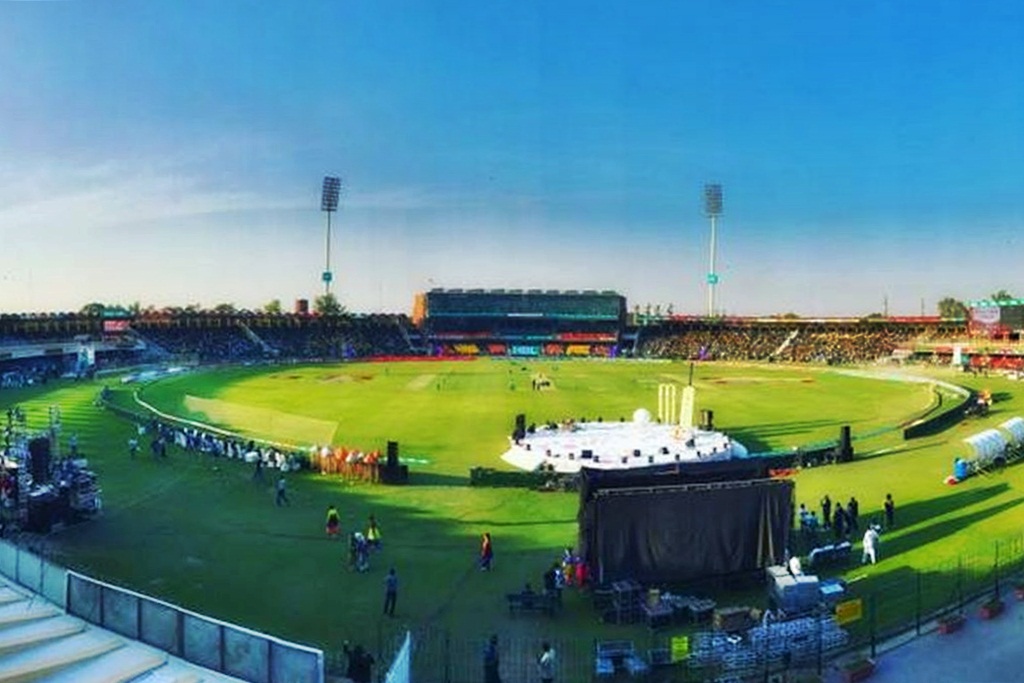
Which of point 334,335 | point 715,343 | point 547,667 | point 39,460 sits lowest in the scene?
point 547,667

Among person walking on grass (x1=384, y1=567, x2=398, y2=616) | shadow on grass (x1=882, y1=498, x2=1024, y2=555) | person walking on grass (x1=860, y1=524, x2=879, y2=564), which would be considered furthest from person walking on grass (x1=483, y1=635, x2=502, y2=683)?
shadow on grass (x1=882, y1=498, x2=1024, y2=555)

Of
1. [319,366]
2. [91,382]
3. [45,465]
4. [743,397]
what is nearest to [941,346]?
[743,397]

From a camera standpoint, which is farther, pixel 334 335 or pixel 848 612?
pixel 334 335

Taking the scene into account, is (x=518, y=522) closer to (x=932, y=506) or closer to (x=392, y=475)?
(x=392, y=475)

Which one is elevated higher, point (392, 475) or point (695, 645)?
point (695, 645)

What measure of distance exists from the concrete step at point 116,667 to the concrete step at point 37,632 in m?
0.97

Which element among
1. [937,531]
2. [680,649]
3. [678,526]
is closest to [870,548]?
[937,531]

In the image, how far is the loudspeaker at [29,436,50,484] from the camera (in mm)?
28359

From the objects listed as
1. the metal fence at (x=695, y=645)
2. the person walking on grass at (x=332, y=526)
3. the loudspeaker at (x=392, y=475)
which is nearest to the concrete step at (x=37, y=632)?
the metal fence at (x=695, y=645)

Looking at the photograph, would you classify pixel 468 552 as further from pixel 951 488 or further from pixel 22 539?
pixel 951 488

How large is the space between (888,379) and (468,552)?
7329cm

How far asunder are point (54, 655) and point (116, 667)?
3.40ft

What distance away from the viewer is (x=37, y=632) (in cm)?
1299

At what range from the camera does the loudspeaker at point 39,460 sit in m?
28.4
